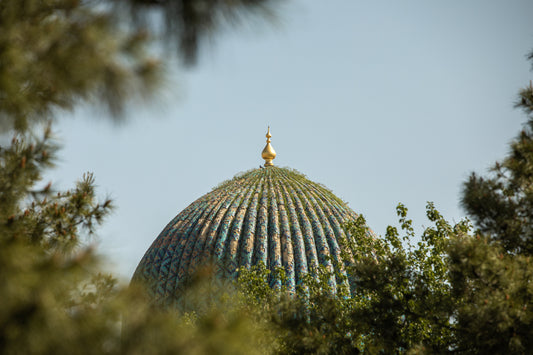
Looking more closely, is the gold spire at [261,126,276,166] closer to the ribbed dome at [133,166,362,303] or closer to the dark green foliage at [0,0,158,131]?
the ribbed dome at [133,166,362,303]

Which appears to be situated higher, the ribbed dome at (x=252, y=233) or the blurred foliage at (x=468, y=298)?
the ribbed dome at (x=252, y=233)

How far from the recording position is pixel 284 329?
6980 millimetres

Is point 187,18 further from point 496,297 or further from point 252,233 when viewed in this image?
point 252,233

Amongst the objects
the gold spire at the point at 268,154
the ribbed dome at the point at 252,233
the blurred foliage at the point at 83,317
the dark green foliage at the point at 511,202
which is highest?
the gold spire at the point at 268,154

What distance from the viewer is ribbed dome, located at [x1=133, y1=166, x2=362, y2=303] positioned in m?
16.3

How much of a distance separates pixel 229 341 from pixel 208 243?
45.7 feet

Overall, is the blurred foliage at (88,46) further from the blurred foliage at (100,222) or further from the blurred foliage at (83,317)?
the blurred foliage at (83,317)

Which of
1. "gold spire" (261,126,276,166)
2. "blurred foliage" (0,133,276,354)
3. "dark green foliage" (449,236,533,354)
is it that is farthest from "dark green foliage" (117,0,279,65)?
"gold spire" (261,126,276,166)

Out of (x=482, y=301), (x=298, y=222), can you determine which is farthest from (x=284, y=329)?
(x=298, y=222)

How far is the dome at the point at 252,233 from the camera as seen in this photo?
16266mm

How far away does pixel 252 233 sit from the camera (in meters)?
17.0

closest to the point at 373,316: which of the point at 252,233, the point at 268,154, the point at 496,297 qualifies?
the point at 496,297

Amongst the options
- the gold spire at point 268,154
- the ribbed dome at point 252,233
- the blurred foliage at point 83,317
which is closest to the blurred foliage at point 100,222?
the blurred foliage at point 83,317

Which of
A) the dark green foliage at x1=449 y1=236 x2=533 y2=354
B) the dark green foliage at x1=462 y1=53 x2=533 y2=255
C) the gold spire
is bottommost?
the dark green foliage at x1=449 y1=236 x2=533 y2=354
